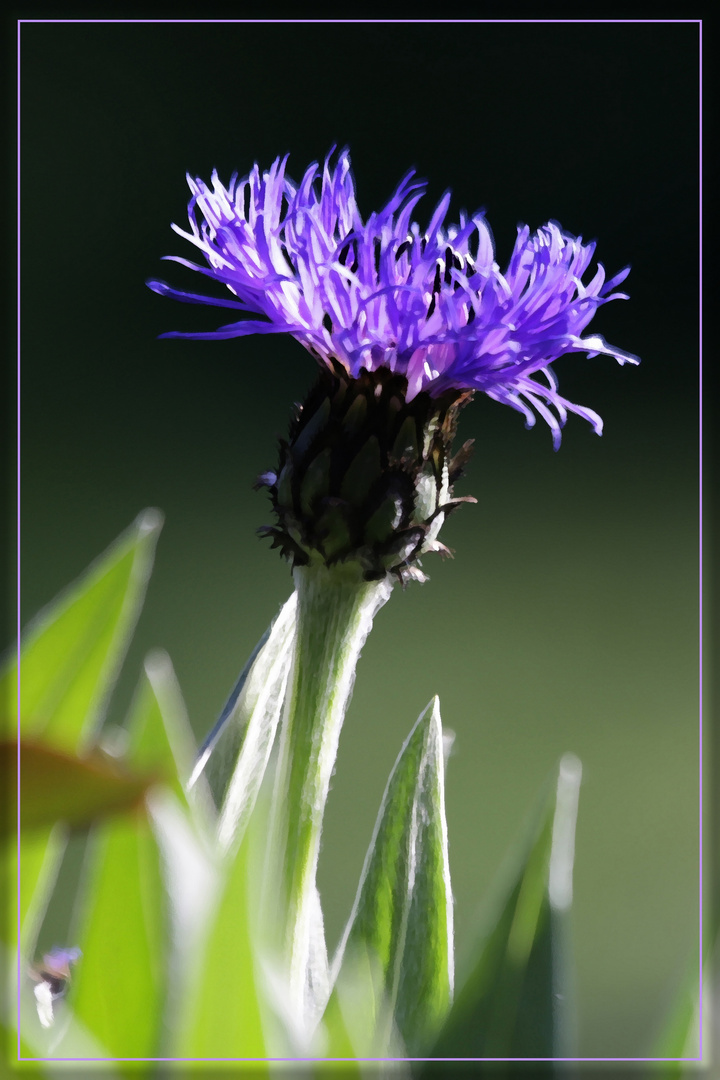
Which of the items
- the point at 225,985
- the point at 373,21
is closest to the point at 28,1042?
the point at 225,985

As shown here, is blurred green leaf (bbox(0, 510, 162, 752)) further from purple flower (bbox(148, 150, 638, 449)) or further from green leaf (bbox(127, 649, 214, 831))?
purple flower (bbox(148, 150, 638, 449))

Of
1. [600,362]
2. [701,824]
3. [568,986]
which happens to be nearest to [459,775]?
[600,362]

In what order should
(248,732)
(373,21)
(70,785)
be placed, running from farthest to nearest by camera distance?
(373,21)
(248,732)
(70,785)

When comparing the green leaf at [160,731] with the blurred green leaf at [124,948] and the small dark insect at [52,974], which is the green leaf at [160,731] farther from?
the small dark insect at [52,974]

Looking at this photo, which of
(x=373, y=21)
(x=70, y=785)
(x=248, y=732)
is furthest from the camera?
(x=373, y=21)

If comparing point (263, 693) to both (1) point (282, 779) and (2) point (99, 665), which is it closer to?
(1) point (282, 779)

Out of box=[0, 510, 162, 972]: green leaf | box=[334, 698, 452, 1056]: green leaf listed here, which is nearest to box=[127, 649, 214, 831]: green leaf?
box=[0, 510, 162, 972]: green leaf

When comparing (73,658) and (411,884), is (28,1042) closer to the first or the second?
(73,658)

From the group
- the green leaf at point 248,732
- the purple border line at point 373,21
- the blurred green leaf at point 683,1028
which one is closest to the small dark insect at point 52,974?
the green leaf at point 248,732
